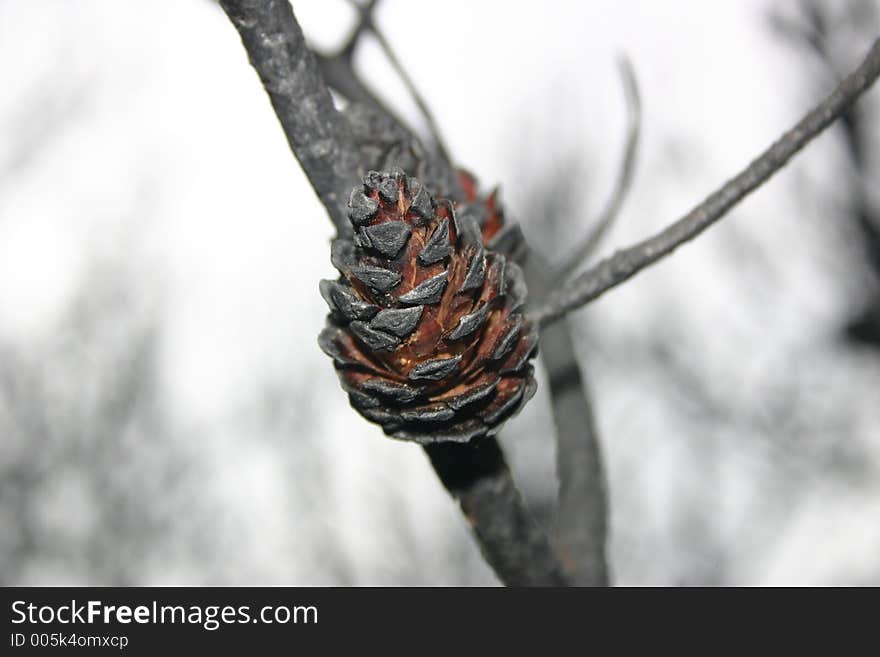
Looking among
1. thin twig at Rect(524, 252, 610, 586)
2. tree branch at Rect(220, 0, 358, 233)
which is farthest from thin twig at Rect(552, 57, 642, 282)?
tree branch at Rect(220, 0, 358, 233)

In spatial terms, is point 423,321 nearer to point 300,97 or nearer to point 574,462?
point 300,97

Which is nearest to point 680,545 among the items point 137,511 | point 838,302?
point 838,302

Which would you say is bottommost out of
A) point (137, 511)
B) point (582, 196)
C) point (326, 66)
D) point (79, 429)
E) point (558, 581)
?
point (558, 581)

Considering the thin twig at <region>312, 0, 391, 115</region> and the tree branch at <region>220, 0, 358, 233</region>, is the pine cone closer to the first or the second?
the tree branch at <region>220, 0, 358, 233</region>

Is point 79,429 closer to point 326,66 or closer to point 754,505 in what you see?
point 326,66

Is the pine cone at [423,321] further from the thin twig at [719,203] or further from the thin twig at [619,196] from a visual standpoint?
the thin twig at [619,196]

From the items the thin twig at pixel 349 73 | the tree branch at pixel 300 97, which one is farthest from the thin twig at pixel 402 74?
the tree branch at pixel 300 97

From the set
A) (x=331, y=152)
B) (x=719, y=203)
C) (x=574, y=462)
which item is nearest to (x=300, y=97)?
(x=331, y=152)
